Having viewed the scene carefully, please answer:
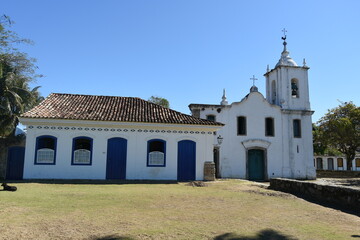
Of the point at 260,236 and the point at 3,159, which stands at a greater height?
the point at 3,159

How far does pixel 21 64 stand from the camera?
16969 millimetres

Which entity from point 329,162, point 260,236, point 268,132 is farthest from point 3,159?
point 329,162

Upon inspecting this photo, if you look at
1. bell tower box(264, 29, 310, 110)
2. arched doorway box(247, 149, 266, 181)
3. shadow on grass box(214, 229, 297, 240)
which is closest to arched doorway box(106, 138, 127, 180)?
arched doorway box(247, 149, 266, 181)

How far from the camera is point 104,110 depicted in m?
16.2

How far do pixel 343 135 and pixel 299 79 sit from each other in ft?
24.0

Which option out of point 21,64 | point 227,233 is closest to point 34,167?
point 21,64

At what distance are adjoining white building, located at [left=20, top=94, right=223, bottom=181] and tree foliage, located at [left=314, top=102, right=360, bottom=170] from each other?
15.7 meters

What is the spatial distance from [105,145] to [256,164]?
11271mm

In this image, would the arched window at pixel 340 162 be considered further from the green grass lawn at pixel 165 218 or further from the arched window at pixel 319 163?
the green grass lawn at pixel 165 218

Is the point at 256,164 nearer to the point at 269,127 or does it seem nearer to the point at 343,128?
the point at 269,127

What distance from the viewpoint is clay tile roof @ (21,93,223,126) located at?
49.0 ft

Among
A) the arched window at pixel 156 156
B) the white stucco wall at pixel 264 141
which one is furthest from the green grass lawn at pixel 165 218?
the white stucco wall at pixel 264 141

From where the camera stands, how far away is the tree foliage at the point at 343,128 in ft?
85.0

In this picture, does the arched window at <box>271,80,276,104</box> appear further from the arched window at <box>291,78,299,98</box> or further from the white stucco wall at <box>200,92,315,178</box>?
the white stucco wall at <box>200,92,315,178</box>
